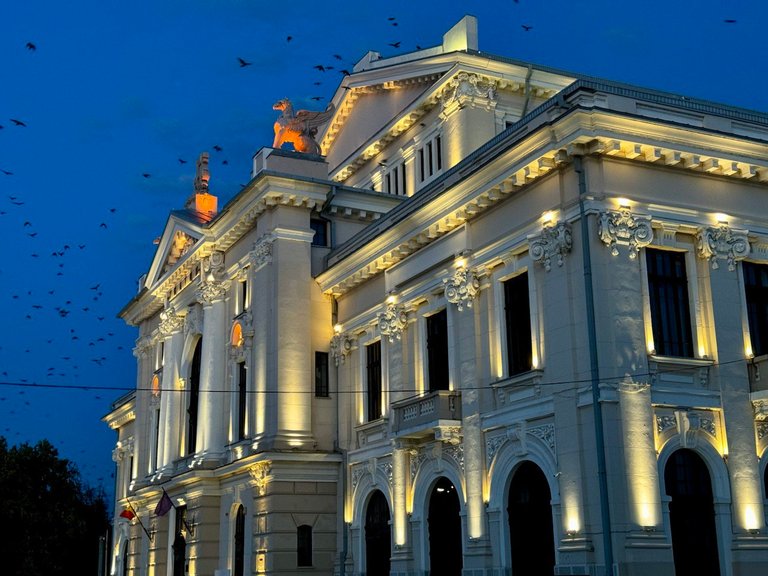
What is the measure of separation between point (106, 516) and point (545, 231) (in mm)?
77834

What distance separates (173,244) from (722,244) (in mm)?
28711

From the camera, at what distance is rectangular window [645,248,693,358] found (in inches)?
931

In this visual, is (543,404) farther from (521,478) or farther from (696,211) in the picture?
(696,211)

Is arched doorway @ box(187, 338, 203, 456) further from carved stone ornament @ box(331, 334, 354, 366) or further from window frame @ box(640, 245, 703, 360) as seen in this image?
window frame @ box(640, 245, 703, 360)

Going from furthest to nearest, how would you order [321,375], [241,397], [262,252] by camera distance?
[241,397] < [262,252] < [321,375]

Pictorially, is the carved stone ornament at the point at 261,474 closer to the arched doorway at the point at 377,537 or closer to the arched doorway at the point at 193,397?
the arched doorway at the point at 377,537

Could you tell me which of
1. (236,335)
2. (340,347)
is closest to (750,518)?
(340,347)

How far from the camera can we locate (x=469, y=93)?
37.8 meters

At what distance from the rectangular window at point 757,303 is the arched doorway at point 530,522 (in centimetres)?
639

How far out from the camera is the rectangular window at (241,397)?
37.8 m

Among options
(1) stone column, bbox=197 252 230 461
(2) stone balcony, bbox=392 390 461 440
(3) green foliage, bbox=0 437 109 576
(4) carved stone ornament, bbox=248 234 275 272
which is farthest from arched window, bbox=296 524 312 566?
(3) green foliage, bbox=0 437 109 576

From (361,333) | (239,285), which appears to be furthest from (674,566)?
(239,285)

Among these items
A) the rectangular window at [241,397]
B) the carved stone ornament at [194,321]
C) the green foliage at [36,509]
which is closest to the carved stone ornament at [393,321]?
the rectangular window at [241,397]

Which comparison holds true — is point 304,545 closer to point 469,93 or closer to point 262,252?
point 262,252
